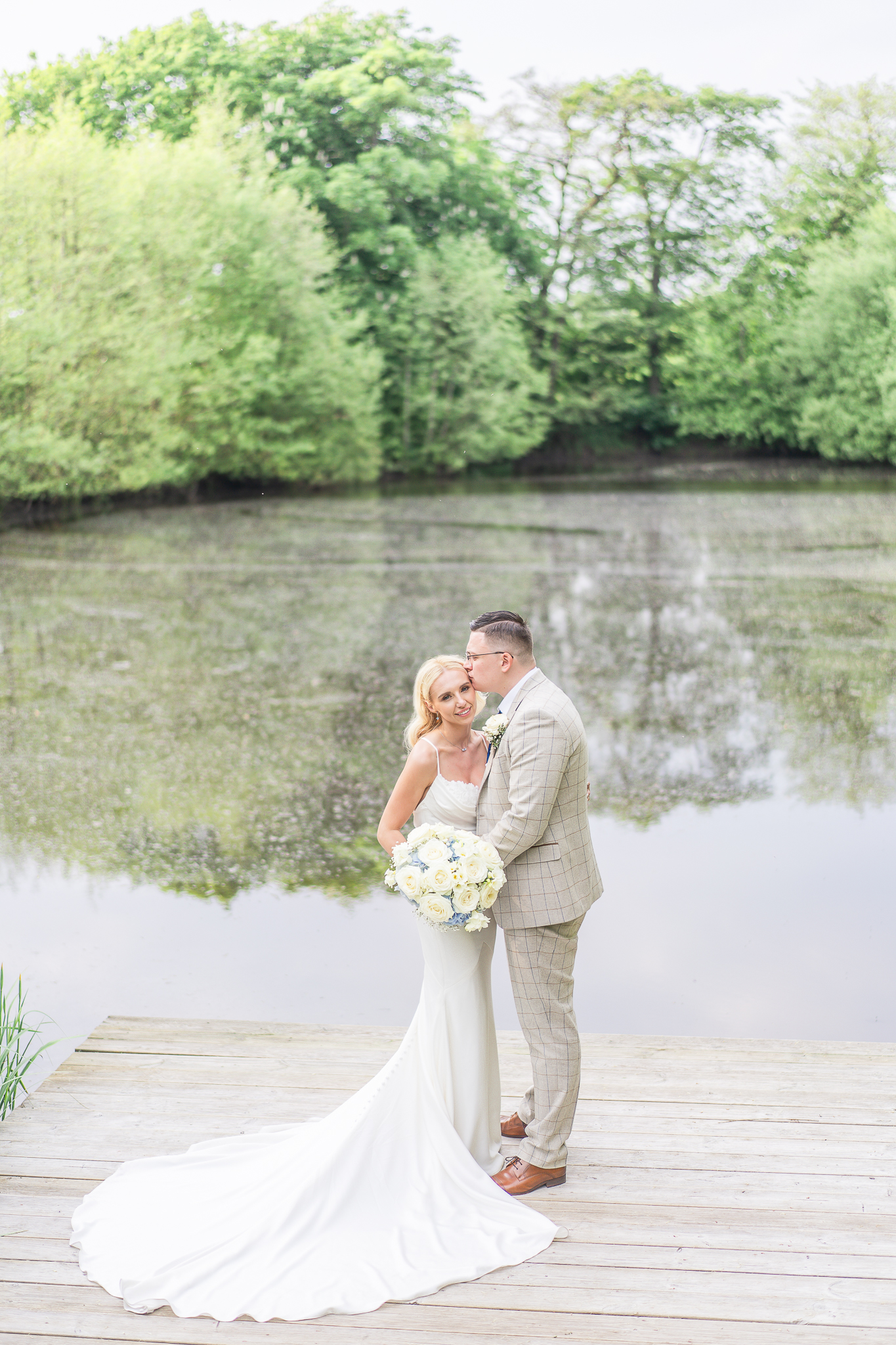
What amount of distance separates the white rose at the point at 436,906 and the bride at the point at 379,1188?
0.20 m

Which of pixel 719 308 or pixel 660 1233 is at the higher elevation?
pixel 719 308

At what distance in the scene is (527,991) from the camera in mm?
3162

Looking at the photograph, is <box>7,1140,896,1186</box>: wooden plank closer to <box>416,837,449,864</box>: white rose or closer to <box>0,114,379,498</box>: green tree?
<box>416,837,449,864</box>: white rose

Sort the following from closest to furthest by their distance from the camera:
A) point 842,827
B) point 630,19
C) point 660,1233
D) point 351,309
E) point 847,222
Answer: point 660,1233, point 842,827, point 351,309, point 847,222, point 630,19

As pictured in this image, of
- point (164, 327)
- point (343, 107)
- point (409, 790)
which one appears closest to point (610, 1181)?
point (409, 790)

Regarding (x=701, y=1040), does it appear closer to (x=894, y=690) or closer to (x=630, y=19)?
(x=894, y=690)

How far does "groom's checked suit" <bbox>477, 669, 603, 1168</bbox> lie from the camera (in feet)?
10.2

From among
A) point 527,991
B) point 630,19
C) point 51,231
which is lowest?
point 527,991

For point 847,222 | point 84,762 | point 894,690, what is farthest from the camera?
point 847,222

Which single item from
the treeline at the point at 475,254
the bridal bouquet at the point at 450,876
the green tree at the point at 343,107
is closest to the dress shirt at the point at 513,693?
the bridal bouquet at the point at 450,876

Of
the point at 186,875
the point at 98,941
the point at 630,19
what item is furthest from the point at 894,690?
the point at 630,19

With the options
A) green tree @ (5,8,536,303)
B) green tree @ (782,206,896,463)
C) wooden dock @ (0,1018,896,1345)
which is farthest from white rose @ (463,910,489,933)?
green tree @ (782,206,896,463)

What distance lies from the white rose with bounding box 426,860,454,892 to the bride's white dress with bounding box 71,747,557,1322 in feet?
0.80

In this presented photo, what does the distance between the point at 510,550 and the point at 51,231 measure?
406 inches
